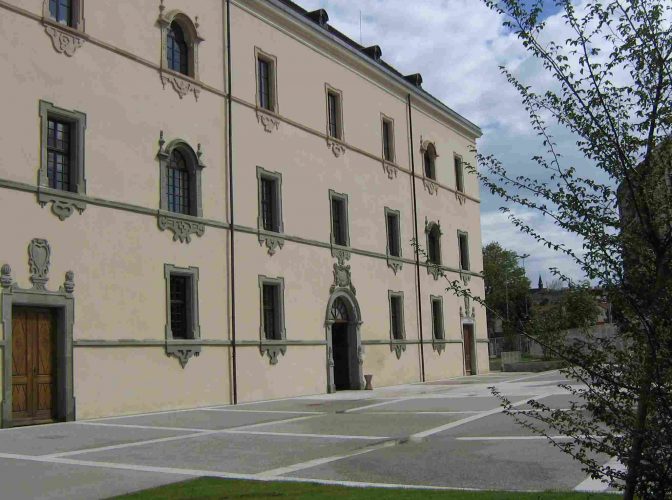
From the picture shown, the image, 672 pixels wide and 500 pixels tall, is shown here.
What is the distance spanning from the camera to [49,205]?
17781 millimetres

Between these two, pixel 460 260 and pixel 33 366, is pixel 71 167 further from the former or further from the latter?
pixel 460 260

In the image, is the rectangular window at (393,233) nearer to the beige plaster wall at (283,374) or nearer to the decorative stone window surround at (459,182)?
the decorative stone window surround at (459,182)

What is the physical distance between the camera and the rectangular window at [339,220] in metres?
29.5

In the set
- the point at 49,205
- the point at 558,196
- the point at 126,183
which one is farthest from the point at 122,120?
the point at 558,196

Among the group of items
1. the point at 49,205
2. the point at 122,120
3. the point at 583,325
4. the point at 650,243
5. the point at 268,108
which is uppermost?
the point at 268,108

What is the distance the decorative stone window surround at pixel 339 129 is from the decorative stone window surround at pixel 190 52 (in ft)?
24.0

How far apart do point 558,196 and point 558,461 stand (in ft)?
18.3

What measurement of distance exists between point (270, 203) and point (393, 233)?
9.22 meters

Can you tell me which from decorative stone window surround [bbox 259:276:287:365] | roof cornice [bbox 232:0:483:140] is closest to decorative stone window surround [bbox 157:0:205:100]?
roof cornice [bbox 232:0:483:140]

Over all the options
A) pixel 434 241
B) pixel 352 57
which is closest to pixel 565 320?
pixel 352 57

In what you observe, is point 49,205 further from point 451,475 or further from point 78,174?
point 451,475

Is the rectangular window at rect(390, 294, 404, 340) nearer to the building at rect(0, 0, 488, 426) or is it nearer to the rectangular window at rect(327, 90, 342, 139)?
the building at rect(0, 0, 488, 426)

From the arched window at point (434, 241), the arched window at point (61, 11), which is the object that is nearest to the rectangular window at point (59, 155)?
the arched window at point (61, 11)

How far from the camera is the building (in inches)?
695
